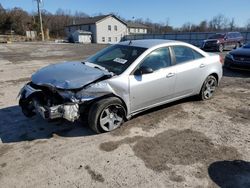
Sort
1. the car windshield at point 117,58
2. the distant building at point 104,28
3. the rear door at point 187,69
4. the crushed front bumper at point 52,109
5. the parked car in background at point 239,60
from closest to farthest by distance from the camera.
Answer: the crushed front bumper at point 52,109 < the car windshield at point 117,58 < the rear door at point 187,69 < the parked car in background at point 239,60 < the distant building at point 104,28

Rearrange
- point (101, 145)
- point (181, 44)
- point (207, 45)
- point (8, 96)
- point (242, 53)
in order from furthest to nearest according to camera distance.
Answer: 1. point (207, 45)
2. point (242, 53)
3. point (8, 96)
4. point (181, 44)
5. point (101, 145)

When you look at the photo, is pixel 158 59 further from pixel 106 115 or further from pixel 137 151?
pixel 137 151

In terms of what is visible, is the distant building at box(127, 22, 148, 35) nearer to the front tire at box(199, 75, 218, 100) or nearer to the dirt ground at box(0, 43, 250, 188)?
the front tire at box(199, 75, 218, 100)

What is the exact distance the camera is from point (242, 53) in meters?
8.80

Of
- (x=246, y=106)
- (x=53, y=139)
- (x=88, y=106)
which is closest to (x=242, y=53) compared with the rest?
(x=246, y=106)

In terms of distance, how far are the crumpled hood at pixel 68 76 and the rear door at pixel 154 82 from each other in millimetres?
648

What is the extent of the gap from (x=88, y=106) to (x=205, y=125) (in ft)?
7.54

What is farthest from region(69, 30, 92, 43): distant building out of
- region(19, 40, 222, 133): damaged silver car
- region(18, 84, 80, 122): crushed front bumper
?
region(18, 84, 80, 122): crushed front bumper

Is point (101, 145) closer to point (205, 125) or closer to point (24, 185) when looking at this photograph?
point (24, 185)

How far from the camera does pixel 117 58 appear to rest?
15.2ft

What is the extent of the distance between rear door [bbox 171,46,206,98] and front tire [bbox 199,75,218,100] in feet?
0.92

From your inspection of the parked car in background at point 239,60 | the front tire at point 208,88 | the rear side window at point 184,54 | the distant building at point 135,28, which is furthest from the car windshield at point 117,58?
the distant building at point 135,28

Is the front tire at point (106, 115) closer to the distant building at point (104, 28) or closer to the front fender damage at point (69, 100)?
the front fender damage at point (69, 100)

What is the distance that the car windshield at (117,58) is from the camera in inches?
168
